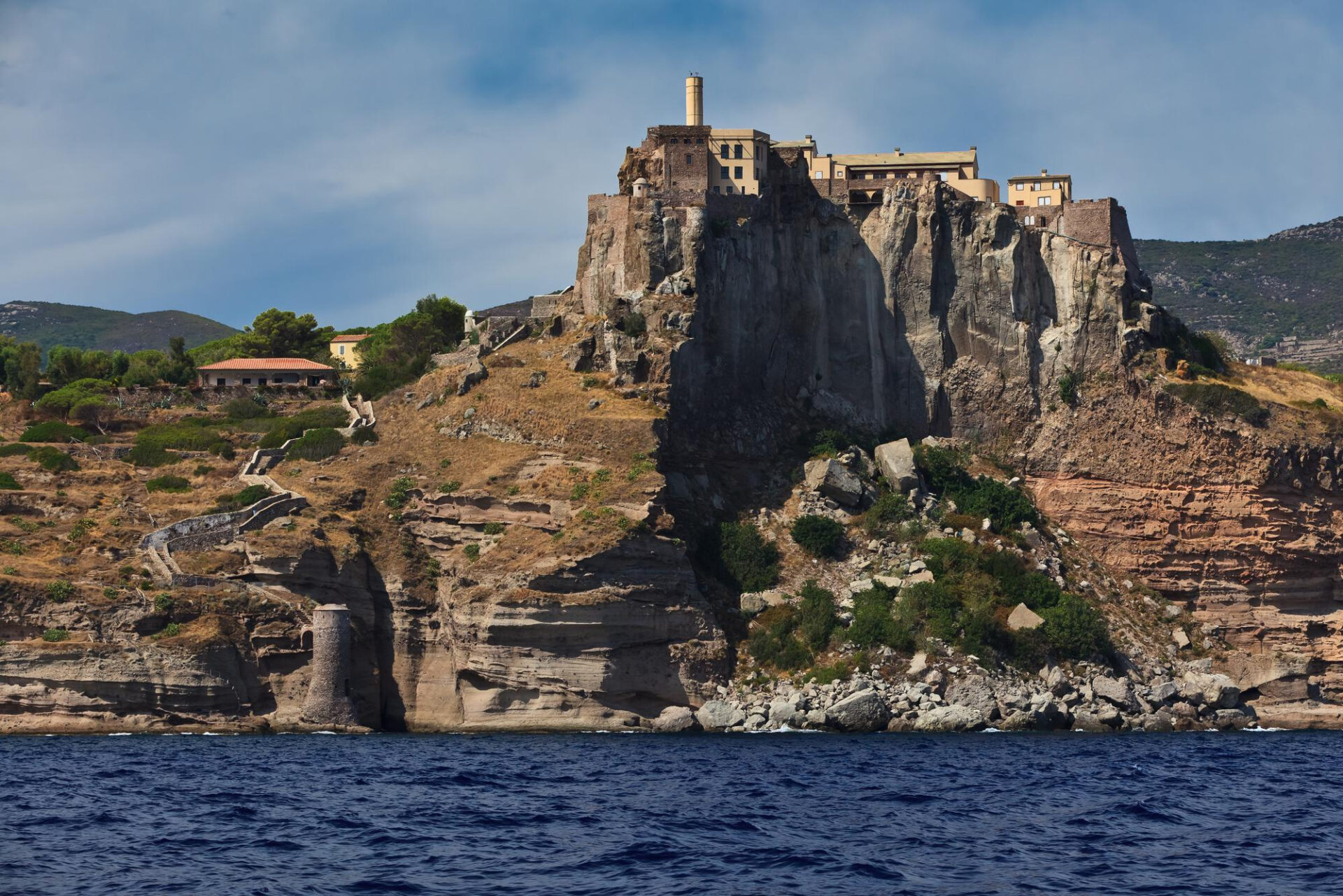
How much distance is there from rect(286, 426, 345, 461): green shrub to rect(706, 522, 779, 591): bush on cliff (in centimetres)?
1638

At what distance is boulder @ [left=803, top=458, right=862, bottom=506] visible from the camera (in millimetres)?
75688

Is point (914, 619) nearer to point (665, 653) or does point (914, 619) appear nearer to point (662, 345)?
point (665, 653)

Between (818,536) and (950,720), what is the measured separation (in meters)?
11.7

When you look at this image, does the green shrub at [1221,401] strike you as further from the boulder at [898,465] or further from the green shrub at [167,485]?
the green shrub at [167,485]

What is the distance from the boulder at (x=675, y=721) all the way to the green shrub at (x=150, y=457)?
→ 2745cm

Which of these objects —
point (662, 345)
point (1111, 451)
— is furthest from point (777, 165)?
point (1111, 451)

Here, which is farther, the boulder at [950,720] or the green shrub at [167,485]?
the green shrub at [167,485]

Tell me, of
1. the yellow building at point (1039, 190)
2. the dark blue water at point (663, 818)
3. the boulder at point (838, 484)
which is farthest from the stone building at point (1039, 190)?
the dark blue water at point (663, 818)

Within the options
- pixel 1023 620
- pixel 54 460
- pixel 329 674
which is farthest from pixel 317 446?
pixel 1023 620

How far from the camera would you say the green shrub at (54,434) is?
3356 inches

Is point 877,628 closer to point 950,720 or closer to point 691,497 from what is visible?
point 950,720

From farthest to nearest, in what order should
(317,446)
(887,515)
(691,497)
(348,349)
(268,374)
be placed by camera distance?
(348,349) → (268,374) → (317,446) → (887,515) → (691,497)

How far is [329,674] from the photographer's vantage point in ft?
206

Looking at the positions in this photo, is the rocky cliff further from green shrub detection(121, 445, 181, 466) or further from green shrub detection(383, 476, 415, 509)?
green shrub detection(121, 445, 181, 466)
